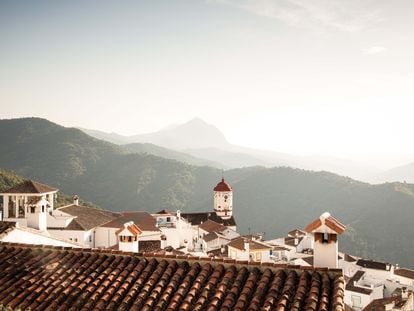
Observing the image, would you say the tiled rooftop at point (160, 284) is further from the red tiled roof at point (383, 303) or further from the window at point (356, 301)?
the window at point (356, 301)

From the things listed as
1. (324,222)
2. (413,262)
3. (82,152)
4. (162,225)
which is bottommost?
(413,262)

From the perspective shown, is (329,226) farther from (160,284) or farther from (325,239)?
(160,284)

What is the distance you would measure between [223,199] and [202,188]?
65524mm

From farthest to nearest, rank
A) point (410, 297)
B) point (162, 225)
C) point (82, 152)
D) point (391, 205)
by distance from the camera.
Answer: point (82, 152)
point (391, 205)
point (162, 225)
point (410, 297)

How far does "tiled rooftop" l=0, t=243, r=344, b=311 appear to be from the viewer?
752cm

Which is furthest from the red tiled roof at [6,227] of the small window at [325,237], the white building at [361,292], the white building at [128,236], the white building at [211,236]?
the white building at [361,292]

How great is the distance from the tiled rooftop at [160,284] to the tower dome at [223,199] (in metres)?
55.0

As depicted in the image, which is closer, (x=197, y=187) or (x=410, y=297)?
(x=410, y=297)

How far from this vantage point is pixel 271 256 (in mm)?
44844

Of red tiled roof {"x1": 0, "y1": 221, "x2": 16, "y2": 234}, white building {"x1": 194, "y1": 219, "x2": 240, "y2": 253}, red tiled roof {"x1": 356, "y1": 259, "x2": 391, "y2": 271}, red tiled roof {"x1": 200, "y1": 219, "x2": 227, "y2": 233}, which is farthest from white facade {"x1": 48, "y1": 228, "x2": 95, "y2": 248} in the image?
red tiled roof {"x1": 356, "y1": 259, "x2": 391, "y2": 271}

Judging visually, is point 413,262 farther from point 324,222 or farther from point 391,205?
point 324,222

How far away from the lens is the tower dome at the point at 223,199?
212ft

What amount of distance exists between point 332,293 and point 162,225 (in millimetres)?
41800

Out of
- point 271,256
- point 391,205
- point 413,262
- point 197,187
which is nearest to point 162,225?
point 271,256
